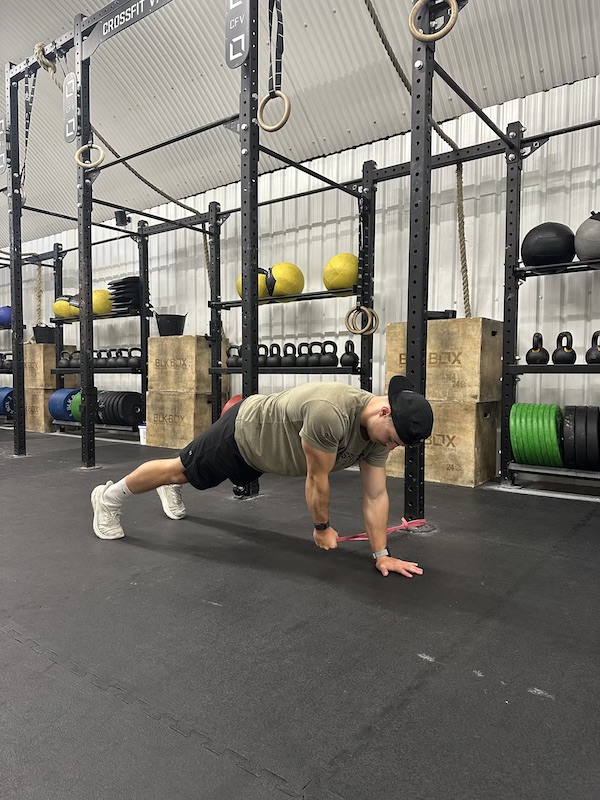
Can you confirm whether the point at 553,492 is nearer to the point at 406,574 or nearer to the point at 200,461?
the point at 406,574

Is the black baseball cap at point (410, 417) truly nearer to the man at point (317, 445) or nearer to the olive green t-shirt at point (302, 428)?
the man at point (317, 445)

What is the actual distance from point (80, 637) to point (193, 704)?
519 millimetres

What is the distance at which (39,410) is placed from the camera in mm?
7234

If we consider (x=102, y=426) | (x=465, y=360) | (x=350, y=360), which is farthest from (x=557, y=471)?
(x=102, y=426)

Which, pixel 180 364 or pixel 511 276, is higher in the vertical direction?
pixel 511 276

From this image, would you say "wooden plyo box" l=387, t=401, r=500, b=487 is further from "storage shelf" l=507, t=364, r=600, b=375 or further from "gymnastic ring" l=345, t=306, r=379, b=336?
"gymnastic ring" l=345, t=306, r=379, b=336

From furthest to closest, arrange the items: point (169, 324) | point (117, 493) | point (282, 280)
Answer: point (169, 324) → point (282, 280) → point (117, 493)

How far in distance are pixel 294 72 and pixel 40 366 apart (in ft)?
15.7

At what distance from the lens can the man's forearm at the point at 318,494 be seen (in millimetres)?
1970

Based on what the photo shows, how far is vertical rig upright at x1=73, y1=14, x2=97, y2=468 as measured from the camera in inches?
166

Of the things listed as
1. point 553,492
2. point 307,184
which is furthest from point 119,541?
point 307,184

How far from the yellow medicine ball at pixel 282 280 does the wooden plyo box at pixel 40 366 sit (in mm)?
3913

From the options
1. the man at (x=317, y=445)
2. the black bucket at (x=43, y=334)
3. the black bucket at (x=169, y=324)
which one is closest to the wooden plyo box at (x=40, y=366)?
the black bucket at (x=43, y=334)

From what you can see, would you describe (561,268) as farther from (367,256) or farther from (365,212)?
(365,212)
